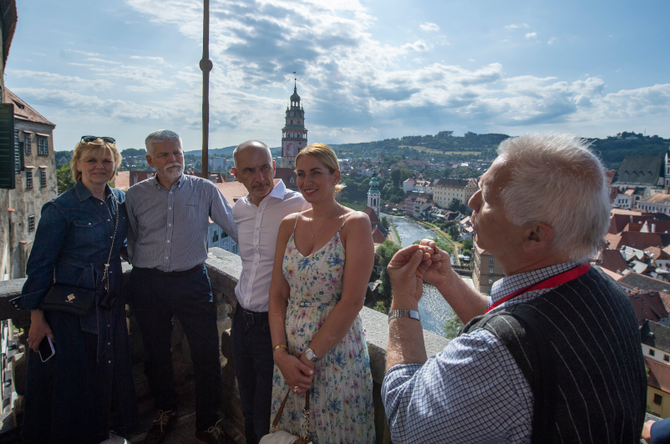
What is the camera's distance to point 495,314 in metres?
0.94

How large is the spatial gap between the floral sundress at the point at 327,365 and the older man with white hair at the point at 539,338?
1.42 ft

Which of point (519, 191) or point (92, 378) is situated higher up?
point (519, 191)

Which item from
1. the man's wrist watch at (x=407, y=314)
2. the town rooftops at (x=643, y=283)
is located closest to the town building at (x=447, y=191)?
the town rooftops at (x=643, y=283)

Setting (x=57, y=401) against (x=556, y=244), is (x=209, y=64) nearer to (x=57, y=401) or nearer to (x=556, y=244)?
(x=57, y=401)

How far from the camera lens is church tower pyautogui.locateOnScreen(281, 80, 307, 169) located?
80.2 m

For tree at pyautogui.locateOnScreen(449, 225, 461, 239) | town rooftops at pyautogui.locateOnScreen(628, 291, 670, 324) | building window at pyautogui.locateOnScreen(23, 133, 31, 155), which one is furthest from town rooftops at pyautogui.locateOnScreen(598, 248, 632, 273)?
building window at pyautogui.locateOnScreen(23, 133, 31, 155)

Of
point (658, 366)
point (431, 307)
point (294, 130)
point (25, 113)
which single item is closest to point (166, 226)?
Answer: point (658, 366)

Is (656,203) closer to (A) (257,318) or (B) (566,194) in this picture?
(A) (257,318)

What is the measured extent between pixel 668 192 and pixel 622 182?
1038cm

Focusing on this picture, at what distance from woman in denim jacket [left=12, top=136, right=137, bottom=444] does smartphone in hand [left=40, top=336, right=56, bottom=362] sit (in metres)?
0.02

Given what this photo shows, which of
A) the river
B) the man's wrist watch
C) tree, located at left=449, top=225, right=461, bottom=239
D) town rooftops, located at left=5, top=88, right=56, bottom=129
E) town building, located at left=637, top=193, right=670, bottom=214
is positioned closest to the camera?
the man's wrist watch

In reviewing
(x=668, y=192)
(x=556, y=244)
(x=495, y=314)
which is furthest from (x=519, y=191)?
(x=668, y=192)

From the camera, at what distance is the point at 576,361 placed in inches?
33.8

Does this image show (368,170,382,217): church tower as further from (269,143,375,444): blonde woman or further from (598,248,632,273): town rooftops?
(269,143,375,444): blonde woman
